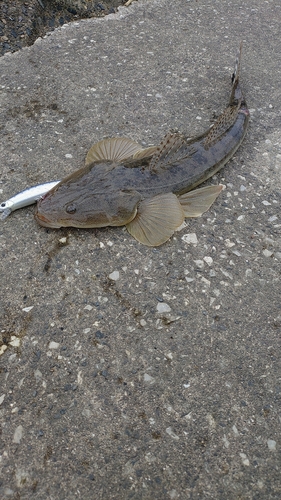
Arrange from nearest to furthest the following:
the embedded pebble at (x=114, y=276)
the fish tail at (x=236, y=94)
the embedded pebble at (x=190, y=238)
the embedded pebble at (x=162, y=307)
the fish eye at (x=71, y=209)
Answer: the embedded pebble at (x=162, y=307) → the embedded pebble at (x=114, y=276) → the fish eye at (x=71, y=209) → the embedded pebble at (x=190, y=238) → the fish tail at (x=236, y=94)

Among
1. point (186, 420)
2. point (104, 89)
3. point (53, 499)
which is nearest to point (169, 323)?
point (186, 420)

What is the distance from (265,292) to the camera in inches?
128

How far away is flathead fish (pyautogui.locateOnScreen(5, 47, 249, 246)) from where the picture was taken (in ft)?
11.1

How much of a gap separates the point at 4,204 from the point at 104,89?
225cm

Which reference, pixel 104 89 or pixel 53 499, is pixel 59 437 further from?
pixel 104 89

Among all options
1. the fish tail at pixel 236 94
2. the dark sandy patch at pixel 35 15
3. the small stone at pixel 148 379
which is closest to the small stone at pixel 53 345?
the small stone at pixel 148 379

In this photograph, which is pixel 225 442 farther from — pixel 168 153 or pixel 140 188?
pixel 168 153

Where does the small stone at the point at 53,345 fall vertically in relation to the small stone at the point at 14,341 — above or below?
below

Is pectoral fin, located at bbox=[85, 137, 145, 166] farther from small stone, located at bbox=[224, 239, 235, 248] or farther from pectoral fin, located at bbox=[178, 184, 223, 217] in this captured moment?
small stone, located at bbox=[224, 239, 235, 248]

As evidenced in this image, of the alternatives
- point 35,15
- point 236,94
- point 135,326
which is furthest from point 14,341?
point 35,15

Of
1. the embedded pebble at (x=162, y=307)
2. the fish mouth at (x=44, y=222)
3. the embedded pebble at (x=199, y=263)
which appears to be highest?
the fish mouth at (x=44, y=222)

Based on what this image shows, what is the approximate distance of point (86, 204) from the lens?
3.36 meters

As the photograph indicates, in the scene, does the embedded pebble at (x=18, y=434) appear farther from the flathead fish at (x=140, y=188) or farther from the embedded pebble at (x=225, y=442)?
the flathead fish at (x=140, y=188)

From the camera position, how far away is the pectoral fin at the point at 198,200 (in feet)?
11.9
